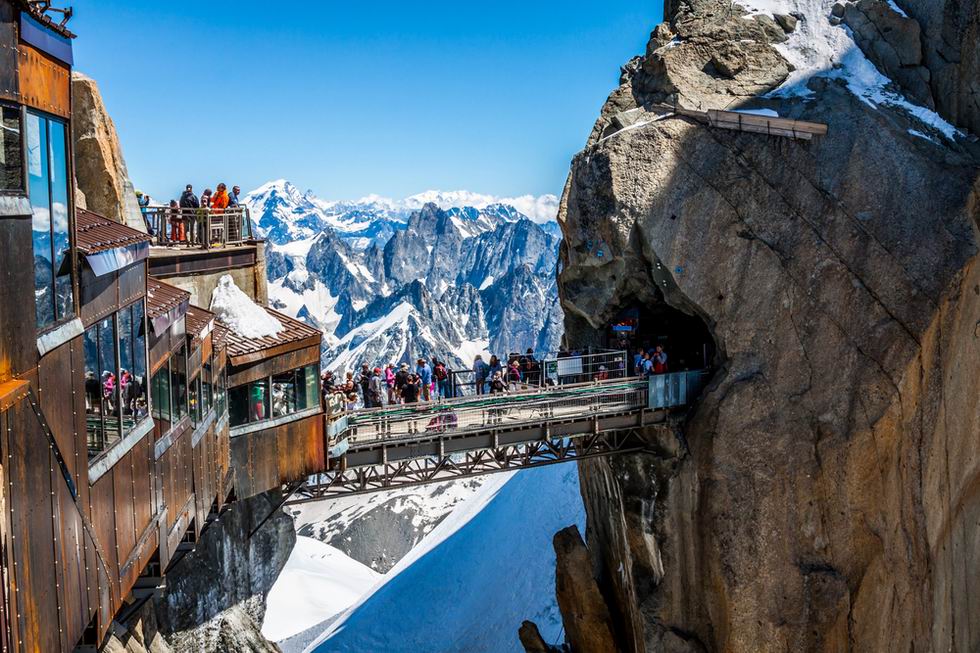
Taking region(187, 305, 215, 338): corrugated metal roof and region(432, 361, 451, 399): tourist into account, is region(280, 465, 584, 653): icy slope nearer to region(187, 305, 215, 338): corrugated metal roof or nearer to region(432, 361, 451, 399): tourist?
region(432, 361, 451, 399): tourist

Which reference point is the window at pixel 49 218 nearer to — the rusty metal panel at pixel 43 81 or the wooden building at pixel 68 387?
the wooden building at pixel 68 387

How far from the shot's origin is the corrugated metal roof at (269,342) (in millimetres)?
18969

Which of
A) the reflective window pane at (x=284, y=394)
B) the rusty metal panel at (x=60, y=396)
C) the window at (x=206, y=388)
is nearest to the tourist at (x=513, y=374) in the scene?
the reflective window pane at (x=284, y=394)

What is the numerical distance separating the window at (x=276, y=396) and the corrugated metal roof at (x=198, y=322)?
2450mm

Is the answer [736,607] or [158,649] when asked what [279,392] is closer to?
[158,649]

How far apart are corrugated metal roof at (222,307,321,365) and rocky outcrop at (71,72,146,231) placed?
346 inches

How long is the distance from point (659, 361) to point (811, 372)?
457 centimetres

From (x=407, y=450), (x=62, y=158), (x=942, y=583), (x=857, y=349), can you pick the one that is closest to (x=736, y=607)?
(x=942, y=583)

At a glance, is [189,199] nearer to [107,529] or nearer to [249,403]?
[249,403]

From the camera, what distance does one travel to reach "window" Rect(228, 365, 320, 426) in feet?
63.5

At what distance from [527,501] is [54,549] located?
45.4 meters

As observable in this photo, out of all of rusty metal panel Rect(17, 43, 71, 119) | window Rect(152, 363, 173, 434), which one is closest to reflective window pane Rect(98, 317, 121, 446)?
window Rect(152, 363, 173, 434)

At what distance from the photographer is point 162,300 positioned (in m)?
13.1

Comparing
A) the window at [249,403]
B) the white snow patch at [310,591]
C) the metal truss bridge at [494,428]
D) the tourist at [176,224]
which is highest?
the tourist at [176,224]
